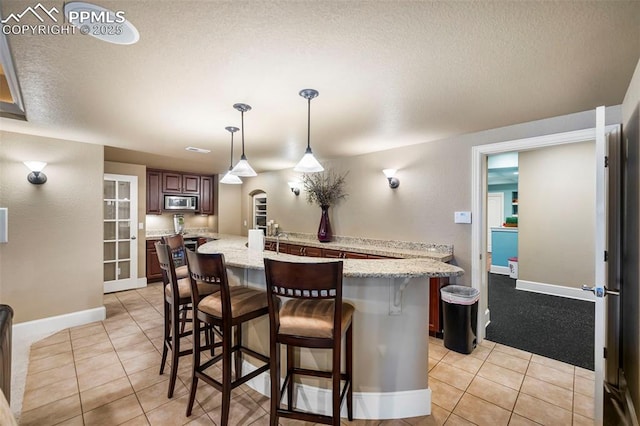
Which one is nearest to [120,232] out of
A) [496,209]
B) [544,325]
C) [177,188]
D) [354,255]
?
[177,188]

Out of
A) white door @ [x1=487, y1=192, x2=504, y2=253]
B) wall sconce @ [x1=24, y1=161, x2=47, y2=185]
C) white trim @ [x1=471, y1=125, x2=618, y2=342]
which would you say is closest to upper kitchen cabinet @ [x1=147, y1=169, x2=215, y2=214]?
wall sconce @ [x1=24, y1=161, x2=47, y2=185]

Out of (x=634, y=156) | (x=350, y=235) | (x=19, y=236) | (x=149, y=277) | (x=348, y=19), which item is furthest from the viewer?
(x=149, y=277)

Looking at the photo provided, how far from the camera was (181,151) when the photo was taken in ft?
13.2

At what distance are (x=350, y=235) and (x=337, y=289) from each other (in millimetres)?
2973

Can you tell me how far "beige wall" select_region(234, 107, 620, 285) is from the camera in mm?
2841

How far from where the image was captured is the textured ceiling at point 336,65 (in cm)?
124

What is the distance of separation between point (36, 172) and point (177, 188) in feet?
8.82

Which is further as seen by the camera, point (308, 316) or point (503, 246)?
point (503, 246)

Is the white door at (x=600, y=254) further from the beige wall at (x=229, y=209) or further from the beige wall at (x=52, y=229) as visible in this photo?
the beige wall at (x=229, y=209)

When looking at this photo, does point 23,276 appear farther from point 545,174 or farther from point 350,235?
point 545,174

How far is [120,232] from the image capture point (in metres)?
4.90

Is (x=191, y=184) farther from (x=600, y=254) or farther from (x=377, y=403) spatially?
(x=600, y=254)

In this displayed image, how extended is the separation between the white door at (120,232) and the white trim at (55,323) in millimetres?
1348

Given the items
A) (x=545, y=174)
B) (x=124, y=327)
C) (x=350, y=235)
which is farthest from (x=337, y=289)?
(x=545, y=174)
